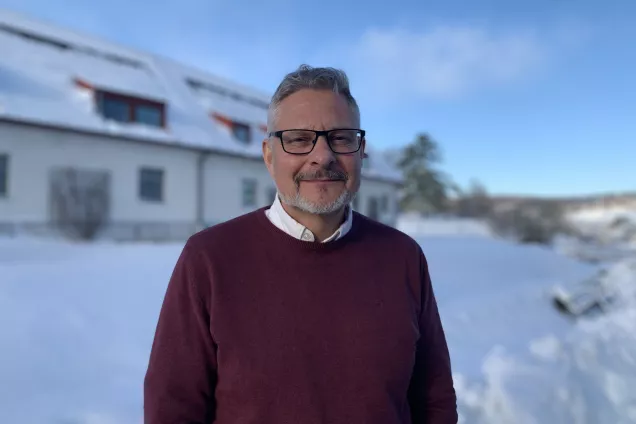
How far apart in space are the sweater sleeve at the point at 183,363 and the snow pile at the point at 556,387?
10.0 ft

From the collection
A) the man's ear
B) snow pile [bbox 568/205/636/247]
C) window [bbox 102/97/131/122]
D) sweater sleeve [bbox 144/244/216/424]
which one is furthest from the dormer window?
snow pile [bbox 568/205/636/247]

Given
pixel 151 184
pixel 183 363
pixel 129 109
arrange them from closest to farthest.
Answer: pixel 183 363 → pixel 129 109 → pixel 151 184

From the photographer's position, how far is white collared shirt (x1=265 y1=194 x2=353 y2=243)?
1.99 m

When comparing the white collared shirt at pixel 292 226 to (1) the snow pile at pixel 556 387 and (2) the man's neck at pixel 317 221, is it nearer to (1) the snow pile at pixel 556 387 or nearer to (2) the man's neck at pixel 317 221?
(2) the man's neck at pixel 317 221

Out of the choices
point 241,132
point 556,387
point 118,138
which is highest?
point 241,132

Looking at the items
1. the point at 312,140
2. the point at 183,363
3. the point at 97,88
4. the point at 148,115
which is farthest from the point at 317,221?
the point at 148,115

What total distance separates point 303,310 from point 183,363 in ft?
1.73

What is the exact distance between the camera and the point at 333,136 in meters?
1.95

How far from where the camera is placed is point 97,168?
14.3 meters

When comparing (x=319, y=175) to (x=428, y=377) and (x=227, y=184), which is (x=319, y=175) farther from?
(x=227, y=184)

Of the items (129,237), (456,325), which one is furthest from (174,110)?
(456,325)

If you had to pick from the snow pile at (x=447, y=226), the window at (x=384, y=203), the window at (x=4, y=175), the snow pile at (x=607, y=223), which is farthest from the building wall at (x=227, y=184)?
the snow pile at (x=607, y=223)

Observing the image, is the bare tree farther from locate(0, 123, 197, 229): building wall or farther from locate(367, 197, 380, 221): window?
locate(367, 197, 380, 221): window

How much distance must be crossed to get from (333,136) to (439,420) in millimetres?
1399
